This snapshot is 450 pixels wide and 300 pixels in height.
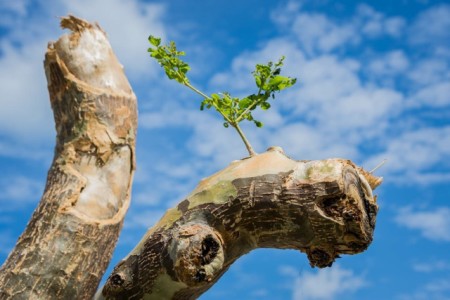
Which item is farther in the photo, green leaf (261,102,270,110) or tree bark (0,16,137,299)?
green leaf (261,102,270,110)

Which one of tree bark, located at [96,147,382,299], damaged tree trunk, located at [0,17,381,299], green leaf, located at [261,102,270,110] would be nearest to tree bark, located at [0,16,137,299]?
damaged tree trunk, located at [0,17,381,299]

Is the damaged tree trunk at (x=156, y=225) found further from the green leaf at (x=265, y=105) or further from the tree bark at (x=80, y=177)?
the green leaf at (x=265, y=105)

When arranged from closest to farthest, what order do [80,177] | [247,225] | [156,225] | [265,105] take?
[247,225] → [156,225] → [80,177] → [265,105]

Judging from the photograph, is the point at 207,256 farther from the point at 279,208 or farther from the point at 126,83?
the point at 126,83

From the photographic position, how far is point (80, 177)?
3.14 meters

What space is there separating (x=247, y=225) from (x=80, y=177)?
0.88 metres

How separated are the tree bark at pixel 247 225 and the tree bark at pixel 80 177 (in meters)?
0.19

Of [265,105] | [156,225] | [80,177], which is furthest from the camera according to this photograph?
[265,105]

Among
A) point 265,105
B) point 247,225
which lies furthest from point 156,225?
point 265,105

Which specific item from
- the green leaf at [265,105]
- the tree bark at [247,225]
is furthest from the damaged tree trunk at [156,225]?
the green leaf at [265,105]

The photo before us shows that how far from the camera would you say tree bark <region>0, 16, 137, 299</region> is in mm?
2965

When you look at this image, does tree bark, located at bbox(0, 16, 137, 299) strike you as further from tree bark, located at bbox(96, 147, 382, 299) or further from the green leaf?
the green leaf

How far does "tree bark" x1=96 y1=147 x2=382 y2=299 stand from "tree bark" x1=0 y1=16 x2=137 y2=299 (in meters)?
0.19

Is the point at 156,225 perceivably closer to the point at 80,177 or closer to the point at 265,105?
the point at 80,177
